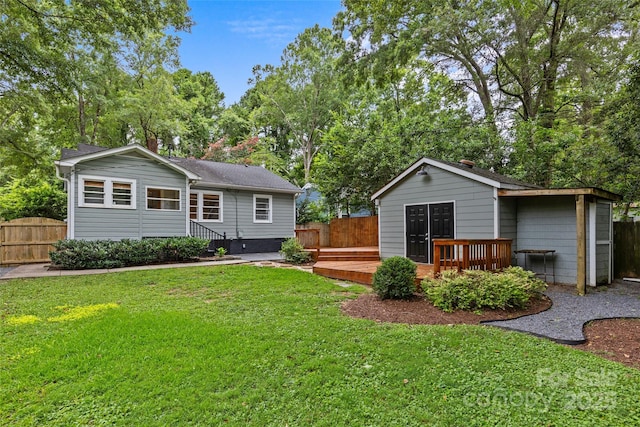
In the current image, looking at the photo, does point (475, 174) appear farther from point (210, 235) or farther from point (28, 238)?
point (28, 238)

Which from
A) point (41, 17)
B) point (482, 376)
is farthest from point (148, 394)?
point (41, 17)

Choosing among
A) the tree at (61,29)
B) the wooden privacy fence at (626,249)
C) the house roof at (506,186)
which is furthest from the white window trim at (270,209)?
the wooden privacy fence at (626,249)

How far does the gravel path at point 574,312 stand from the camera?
433 cm

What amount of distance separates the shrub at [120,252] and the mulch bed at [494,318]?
22.7ft

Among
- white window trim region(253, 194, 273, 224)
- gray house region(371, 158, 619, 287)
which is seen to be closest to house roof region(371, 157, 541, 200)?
gray house region(371, 158, 619, 287)

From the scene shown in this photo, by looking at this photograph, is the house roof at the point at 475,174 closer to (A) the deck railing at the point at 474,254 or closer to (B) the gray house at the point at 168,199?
(A) the deck railing at the point at 474,254

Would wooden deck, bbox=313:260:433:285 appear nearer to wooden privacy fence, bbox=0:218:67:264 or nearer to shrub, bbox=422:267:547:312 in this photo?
shrub, bbox=422:267:547:312

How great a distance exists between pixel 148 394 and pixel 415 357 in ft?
8.22

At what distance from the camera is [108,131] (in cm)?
1986

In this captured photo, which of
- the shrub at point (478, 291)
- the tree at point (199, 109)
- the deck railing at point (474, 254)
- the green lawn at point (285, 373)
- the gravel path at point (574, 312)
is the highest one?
the tree at point (199, 109)

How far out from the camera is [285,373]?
10.0ft

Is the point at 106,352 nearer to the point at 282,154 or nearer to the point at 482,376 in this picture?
the point at 482,376

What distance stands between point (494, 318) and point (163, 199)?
11268 millimetres

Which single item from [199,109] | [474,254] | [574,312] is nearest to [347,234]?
[474,254]
